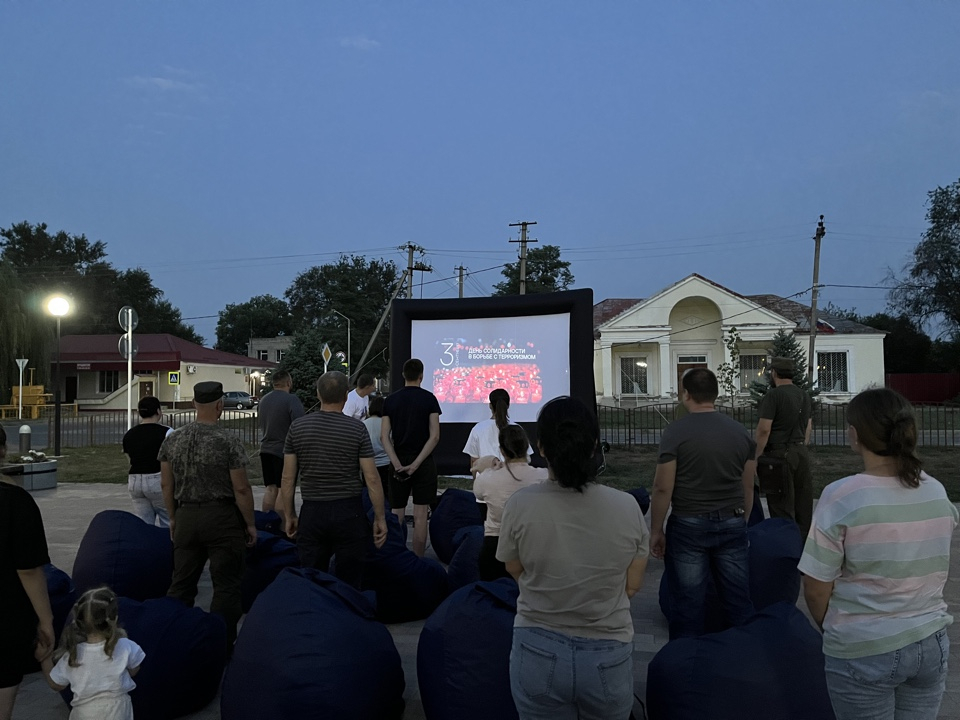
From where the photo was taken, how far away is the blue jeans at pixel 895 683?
223cm

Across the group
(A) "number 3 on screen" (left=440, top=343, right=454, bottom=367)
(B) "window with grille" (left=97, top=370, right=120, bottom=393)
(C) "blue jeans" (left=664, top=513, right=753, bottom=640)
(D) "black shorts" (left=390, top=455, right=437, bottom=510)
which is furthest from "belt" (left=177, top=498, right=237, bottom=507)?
(B) "window with grille" (left=97, top=370, right=120, bottom=393)

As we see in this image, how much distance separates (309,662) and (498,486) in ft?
5.11

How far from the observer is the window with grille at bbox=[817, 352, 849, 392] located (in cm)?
3266

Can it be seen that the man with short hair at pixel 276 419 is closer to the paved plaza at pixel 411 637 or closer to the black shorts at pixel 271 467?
the black shorts at pixel 271 467

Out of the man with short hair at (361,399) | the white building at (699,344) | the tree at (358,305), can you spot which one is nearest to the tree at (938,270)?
the white building at (699,344)

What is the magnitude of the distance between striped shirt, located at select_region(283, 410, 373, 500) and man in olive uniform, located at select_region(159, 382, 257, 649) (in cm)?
34

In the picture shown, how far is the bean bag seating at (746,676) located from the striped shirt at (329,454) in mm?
2060

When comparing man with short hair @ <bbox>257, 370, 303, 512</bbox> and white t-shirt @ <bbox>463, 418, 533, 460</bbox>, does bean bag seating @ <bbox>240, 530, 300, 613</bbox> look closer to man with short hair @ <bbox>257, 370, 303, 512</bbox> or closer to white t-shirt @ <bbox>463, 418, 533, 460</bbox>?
white t-shirt @ <bbox>463, 418, 533, 460</bbox>

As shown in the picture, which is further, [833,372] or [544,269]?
[544,269]

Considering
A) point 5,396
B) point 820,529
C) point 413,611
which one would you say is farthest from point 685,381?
point 5,396

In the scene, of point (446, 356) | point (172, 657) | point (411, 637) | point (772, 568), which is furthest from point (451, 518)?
point (446, 356)

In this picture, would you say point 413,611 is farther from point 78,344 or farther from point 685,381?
point 78,344

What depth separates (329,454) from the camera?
4562 mm

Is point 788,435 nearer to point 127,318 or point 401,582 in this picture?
point 401,582
